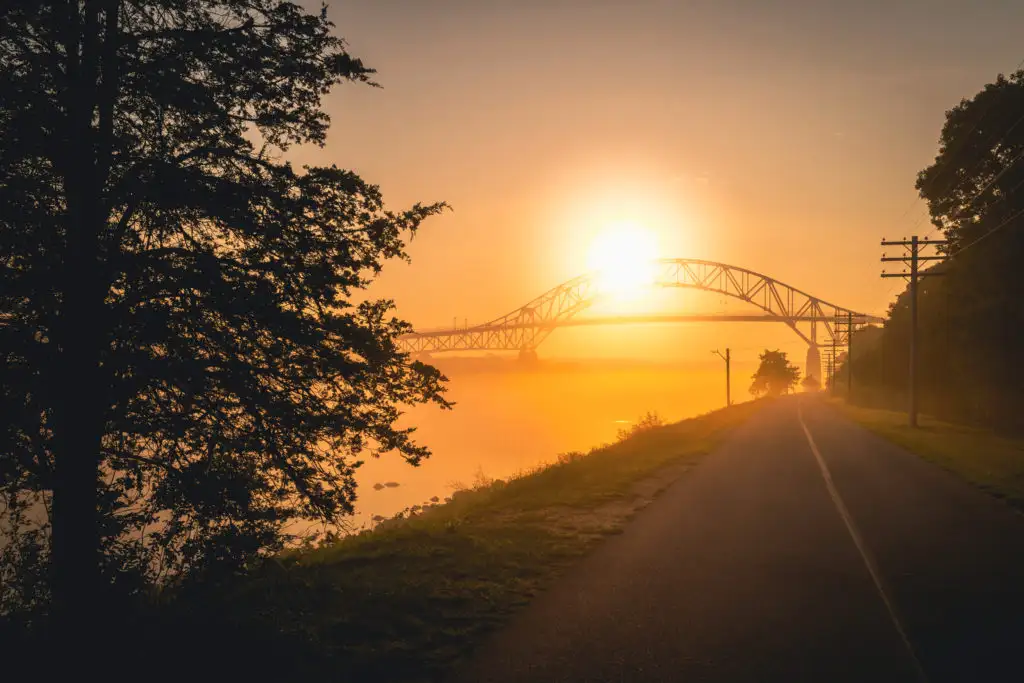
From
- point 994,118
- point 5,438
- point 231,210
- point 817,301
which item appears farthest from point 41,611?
point 817,301

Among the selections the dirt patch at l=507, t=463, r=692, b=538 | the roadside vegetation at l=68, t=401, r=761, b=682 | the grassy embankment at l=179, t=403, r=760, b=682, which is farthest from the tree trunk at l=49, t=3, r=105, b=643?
the dirt patch at l=507, t=463, r=692, b=538

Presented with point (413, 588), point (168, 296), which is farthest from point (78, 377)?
point (413, 588)

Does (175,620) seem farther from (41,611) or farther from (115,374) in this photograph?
(115,374)

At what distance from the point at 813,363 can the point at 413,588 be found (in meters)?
167

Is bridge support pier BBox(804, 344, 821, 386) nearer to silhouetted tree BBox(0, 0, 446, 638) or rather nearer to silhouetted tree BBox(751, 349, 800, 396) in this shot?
silhouetted tree BBox(751, 349, 800, 396)

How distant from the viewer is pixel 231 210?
22.6 ft

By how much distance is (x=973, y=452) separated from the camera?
73.1ft

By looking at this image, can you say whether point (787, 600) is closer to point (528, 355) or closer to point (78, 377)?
point (78, 377)

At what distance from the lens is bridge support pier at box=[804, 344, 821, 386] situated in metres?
156

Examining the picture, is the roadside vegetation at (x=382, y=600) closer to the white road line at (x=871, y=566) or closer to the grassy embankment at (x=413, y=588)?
the grassy embankment at (x=413, y=588)

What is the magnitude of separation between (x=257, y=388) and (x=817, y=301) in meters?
206

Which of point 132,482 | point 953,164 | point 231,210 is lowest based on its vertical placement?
point 132,482

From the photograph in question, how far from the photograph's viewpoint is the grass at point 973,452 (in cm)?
1565

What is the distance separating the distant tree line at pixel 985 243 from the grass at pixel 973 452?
2.76 meters
